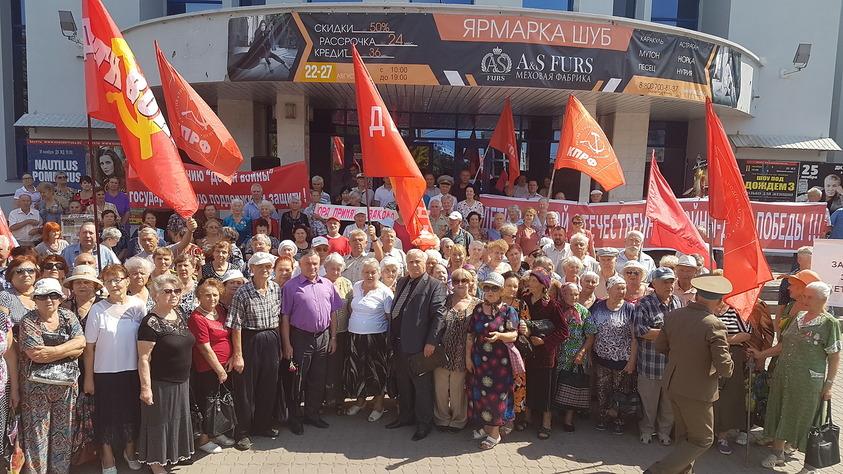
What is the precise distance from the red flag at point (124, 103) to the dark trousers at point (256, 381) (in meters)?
1.47

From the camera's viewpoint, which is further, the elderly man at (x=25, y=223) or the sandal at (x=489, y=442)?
the elderly man at (x=25, y=223)

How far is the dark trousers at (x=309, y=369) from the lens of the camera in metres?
4.92

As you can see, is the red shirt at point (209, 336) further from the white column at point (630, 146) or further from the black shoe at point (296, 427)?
the white column at point (630, 146)

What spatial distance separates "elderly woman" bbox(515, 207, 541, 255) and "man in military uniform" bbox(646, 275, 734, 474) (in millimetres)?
3578

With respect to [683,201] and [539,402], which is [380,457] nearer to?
[539,402]

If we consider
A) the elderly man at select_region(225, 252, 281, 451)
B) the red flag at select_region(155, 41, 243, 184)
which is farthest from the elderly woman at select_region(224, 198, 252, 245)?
the elderly man at select_region(225, 252, 281, 451)

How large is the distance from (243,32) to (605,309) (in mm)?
7963

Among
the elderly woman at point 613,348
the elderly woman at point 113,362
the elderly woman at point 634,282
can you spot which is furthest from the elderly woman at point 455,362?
the elderly woman at point 113,362

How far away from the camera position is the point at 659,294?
4762mm

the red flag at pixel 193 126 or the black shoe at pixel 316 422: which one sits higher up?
the red flag at pixel 193 126

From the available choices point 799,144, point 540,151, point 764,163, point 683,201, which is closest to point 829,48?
point 799,144

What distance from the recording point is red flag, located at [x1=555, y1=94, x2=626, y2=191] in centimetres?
753

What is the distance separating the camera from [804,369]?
4316 millimetres

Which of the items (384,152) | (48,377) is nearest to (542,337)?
(384,152)
